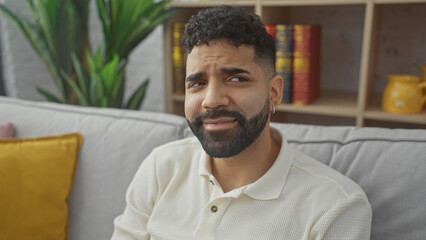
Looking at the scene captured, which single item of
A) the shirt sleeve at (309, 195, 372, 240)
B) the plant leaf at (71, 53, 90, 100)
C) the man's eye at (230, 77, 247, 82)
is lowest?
the shirt sleeve at (309, 195, 372, 240)

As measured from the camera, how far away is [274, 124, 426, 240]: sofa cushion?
0.84 meters

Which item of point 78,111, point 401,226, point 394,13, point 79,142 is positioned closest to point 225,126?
point 401,226

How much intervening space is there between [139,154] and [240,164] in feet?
1.36

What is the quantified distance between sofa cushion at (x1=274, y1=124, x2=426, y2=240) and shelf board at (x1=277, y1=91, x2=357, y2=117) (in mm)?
737

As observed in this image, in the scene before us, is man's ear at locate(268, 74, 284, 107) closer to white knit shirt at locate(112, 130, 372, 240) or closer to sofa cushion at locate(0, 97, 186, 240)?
white knit shirt at locate(112, 130, 372, 240)

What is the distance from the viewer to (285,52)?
1801 mm

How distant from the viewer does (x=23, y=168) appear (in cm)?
117

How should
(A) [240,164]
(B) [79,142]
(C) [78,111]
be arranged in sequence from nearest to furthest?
(A) [240,164]
(B) [79,142]
(C) [78,111]

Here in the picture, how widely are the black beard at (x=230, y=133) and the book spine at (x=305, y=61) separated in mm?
1010

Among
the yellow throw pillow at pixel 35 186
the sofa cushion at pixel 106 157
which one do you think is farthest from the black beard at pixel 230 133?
the yellow throw pillow at pixel 35 186

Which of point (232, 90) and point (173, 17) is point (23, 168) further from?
point (173, 17)

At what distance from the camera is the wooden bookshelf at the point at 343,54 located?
175 cm

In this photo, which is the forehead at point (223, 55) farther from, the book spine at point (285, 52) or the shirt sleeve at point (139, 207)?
the book spine at point (285, 52)

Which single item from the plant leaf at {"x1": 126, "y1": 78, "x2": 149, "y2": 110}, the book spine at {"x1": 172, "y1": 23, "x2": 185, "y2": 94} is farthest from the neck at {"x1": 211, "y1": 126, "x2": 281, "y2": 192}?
the book spine at {"x1": 172, "y1": 23, "x2": 185, "y2": 94}
